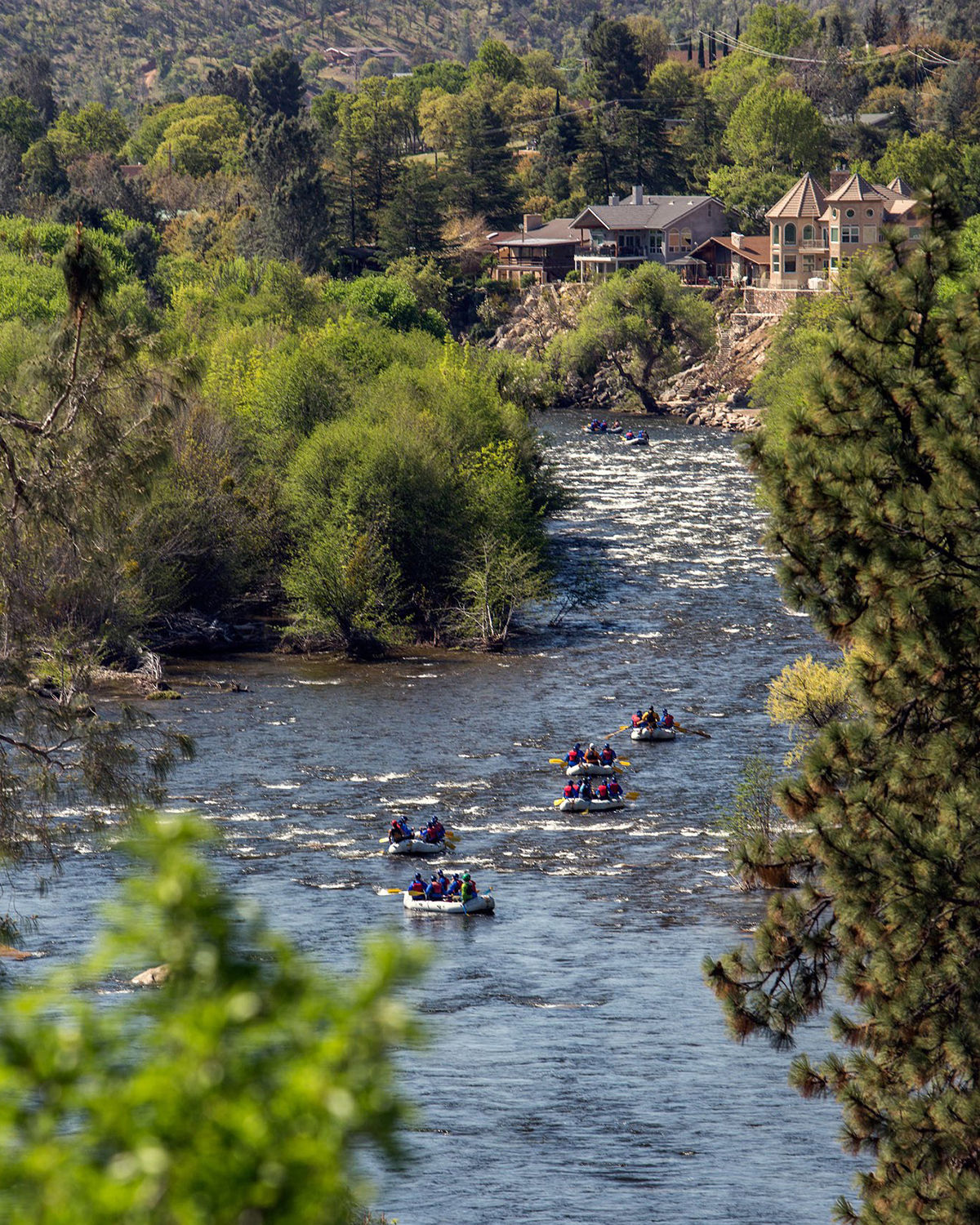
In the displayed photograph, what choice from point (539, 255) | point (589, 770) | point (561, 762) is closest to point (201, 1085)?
point (589, 770)

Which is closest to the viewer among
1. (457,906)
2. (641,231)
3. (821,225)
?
(457,906)

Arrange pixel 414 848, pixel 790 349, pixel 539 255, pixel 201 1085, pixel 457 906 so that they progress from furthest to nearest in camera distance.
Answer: pixel 539 255 < pixel 790 349 < pixel 414 848 < pixel 457 906 < pixel 201 1085

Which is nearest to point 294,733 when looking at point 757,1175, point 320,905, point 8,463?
point 320,905

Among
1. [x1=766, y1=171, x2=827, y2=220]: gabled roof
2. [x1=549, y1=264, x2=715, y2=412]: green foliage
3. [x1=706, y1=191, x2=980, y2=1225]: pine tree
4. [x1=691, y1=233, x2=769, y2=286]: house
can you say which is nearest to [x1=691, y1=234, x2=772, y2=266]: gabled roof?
[x1=691, y1=233, x2=769, y2=286]: house

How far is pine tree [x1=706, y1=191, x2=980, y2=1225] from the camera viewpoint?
20.8 metres

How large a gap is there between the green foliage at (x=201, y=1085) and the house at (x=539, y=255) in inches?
7077

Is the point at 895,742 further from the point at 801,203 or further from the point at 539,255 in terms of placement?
the point at 539,255

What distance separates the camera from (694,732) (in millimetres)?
56719

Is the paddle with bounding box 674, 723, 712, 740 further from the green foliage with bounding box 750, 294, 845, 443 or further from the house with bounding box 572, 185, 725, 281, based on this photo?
the house with bounding box 572, 185, 725, 281

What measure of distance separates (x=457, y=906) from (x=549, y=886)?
3164 mm

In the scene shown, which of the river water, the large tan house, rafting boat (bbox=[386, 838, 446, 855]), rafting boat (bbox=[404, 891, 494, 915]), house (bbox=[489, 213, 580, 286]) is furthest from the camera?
house (bbox=[489, 213, 580, 286])

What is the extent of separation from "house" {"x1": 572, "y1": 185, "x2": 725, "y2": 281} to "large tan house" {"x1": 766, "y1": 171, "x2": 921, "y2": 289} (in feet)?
45.3

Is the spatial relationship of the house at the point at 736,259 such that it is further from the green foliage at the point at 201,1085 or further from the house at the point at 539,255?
the green foliage at the point at 201,1085

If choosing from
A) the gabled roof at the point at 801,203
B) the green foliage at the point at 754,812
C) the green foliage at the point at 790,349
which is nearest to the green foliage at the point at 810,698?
the green foliage at the point at 754,812
